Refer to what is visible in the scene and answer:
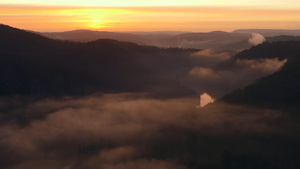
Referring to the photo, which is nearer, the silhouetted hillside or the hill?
the hill

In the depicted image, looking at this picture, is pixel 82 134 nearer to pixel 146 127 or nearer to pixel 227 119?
pixel 146 127

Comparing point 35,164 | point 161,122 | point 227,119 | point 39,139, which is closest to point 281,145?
point 227,119

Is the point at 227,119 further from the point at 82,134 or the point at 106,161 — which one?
the point at 82,134

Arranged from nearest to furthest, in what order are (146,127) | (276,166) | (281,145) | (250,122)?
(276,166) → (281,145) → (250,122) → (146,127)

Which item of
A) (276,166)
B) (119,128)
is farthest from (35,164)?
(276,166)

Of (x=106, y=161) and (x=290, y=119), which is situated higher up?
(x=290, y=119)

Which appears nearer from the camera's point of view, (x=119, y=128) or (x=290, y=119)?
(x=290, y=119)

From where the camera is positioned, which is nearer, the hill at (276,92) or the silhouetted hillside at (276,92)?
the hill at (276,92)

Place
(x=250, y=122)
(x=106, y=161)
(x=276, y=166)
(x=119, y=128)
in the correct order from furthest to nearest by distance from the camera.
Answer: (x=119, y=128)
(x=250, y=122)
(x=106, y=161)
(x=276, y=166)

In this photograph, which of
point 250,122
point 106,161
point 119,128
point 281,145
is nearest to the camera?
point 281,145
